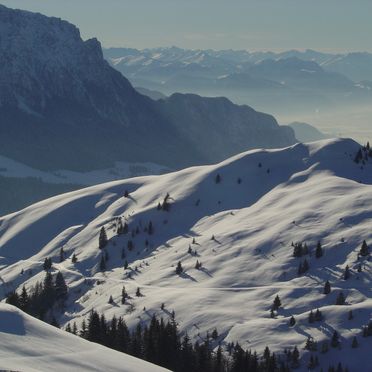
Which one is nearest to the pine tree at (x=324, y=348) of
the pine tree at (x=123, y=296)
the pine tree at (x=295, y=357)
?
the pine tree at (x=295, y=357)

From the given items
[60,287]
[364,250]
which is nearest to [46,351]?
[364,250]

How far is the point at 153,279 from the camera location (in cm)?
18538

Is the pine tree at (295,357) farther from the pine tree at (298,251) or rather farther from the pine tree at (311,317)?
the pine tree at (298,251)

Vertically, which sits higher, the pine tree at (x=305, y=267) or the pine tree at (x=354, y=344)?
the pine tree at (x=305, y=267)

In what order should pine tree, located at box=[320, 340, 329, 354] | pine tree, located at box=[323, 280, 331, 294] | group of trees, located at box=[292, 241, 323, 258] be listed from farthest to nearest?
group of trees, located at box=[292, 241, 323, 258] < pine tree, located at box=[323, 280, 331, 294] < pine tree, located at box=[320, 340, 329, 354]

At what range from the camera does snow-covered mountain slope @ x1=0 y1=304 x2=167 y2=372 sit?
6119 cm

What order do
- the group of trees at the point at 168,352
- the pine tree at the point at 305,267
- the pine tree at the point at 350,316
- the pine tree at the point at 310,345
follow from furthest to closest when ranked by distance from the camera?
1. the pine tree at the point at 305,267
2. the pine tree at the point at 350,316
3. the pine tree at the point at 310,345
4. the group of trees at the point at 168,352

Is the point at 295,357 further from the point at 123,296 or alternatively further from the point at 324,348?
the point at 123,296

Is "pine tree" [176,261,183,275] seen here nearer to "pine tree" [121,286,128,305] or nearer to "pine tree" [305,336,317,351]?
"pine tree" [121,286,128,305]

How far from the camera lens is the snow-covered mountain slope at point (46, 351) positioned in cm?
6119

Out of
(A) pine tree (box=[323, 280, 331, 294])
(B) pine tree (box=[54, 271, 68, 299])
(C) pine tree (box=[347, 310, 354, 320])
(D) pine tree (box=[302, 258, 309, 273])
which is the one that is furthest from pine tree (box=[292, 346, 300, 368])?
(B) pine tree (box=[54, 271, 68, 299])

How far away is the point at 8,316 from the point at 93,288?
400ft

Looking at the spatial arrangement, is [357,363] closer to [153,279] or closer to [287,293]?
[287,293]

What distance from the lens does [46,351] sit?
64.8m
